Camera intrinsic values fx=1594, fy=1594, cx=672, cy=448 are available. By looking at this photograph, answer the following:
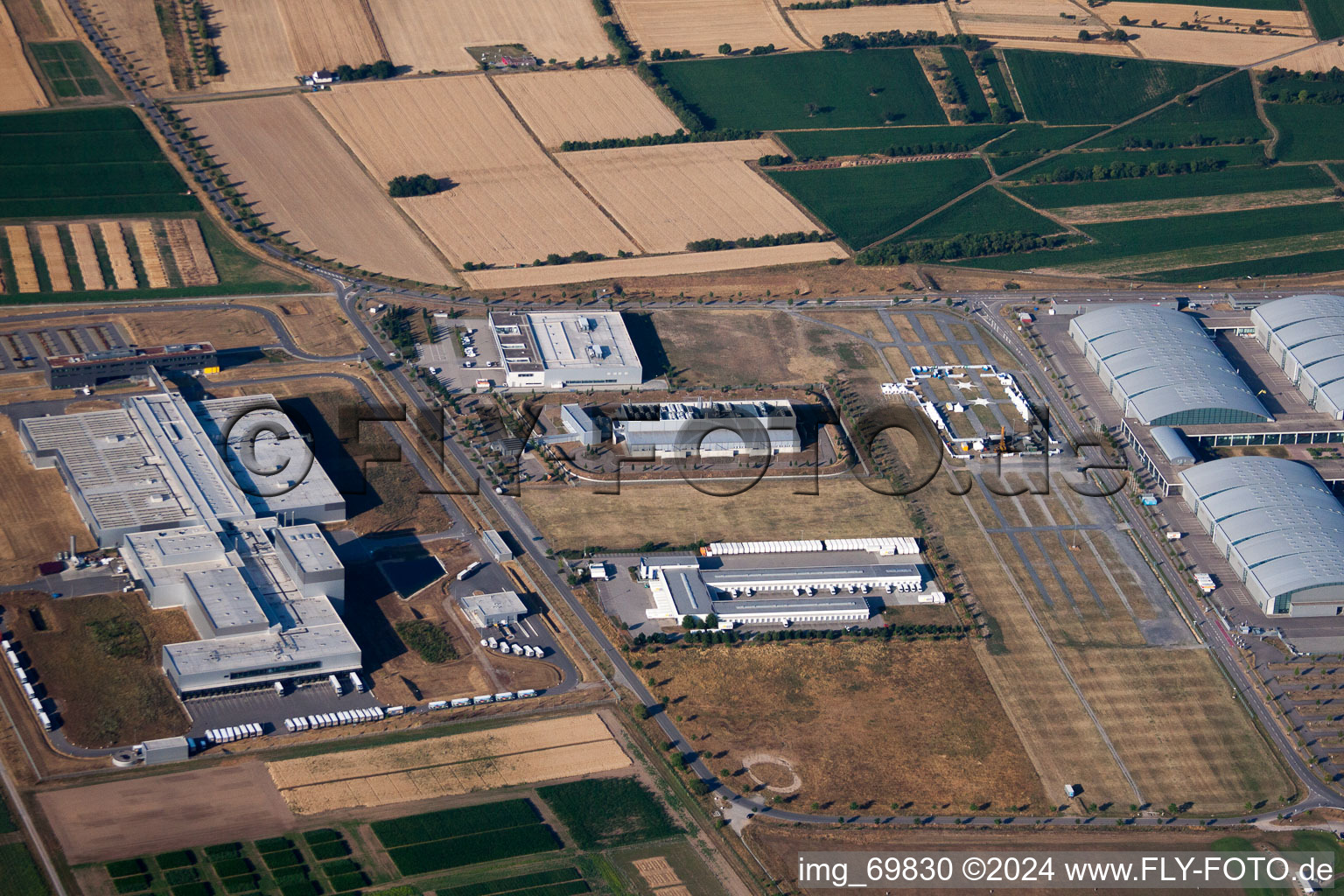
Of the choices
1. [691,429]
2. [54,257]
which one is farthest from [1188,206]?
[54,257]

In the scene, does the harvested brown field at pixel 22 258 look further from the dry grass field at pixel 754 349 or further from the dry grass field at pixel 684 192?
the dry grass field at pixel 754 349

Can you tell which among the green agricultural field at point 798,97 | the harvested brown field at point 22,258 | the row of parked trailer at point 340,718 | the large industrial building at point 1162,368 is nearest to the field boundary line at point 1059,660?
the large industrial building at point 1162,368

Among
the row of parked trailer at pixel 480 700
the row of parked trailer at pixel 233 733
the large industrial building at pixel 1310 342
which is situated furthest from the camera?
the large industrial building at pixel 1310 342

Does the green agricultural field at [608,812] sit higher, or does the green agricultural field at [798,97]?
the green agricultural field at [798,97]

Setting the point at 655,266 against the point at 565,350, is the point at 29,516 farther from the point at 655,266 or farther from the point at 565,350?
the point at 655,266

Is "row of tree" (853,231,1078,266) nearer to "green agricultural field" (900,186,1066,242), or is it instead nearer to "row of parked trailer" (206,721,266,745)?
"green agricultural field" (900,186,1066,242)

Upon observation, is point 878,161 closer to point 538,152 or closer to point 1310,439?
point 538,152

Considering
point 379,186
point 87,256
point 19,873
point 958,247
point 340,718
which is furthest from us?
point 379,186
